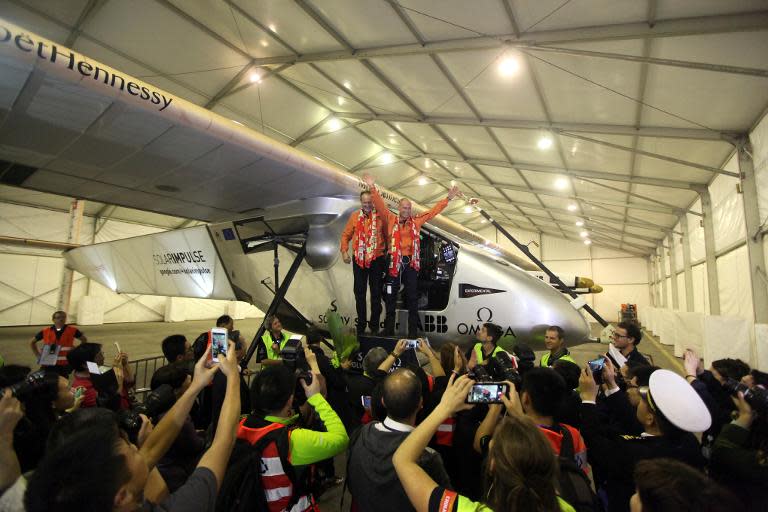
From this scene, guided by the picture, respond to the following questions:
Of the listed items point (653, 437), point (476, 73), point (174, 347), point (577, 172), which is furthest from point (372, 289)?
point (577, 172)

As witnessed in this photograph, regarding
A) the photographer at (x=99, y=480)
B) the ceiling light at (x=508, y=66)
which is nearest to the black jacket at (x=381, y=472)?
the photographer at (x=99, y=480)

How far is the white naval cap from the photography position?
1637mm

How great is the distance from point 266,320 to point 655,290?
27959mm

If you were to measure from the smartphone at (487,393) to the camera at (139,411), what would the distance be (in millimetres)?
1520

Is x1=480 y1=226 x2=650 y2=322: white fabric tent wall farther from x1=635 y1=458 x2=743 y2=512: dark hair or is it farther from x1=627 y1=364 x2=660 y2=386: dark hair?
x1=635 y1=458 x2=743 y2=512: dark hair

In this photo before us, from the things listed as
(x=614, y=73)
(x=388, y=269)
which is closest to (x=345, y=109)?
(x=614, y=73)

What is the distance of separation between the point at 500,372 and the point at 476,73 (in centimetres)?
770

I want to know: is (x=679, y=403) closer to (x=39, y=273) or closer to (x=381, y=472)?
(x=381, y=472)

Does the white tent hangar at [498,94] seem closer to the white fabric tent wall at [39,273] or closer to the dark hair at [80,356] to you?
the dark hair at [80,356]

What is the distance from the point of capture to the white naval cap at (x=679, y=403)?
64.4 inches

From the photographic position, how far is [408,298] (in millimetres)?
4570

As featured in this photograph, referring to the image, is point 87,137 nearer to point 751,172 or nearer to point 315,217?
point 315,217

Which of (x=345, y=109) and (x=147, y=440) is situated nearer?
(x=147, y=440)

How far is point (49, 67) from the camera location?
2898 mm
